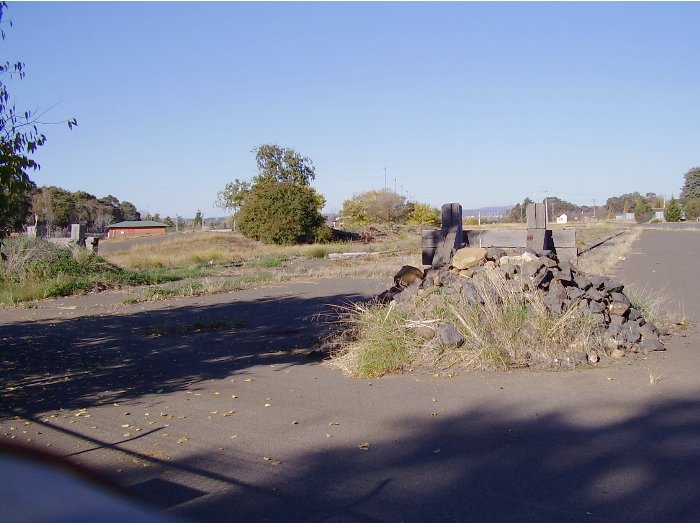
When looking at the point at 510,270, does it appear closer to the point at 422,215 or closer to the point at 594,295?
the point at 594,295

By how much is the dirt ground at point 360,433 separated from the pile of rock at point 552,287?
1.61 ft

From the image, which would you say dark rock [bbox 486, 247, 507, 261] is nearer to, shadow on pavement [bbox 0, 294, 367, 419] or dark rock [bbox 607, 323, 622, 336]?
dark rock [bbox 607, 323, 622, 336]

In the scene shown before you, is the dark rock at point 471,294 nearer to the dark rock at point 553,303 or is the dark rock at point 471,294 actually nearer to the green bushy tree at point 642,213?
the dark rock at point 553,303

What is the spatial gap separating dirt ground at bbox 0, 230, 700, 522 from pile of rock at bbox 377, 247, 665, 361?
49 cm

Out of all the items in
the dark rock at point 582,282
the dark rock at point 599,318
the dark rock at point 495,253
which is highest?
the dark rock at point 495,253

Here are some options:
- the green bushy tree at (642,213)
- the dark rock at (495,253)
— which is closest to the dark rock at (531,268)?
the dark rock at (495,253)

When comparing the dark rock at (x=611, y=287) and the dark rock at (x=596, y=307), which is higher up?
the dark rock at (x=611, y=287)

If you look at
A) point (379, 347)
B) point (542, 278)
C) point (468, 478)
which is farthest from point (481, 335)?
point (468, 478)

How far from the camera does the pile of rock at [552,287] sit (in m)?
9.83

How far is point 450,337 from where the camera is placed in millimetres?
9570

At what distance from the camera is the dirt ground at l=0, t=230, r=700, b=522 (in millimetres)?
5074

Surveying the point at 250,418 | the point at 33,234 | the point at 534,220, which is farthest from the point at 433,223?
the point at 250,418

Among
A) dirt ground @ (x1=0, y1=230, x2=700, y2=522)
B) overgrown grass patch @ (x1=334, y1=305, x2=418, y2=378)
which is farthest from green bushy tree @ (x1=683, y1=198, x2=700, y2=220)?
overgrown grass patch @ (x1=334, y1=305, x2=418, y2=378)

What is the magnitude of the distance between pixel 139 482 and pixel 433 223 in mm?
70899
